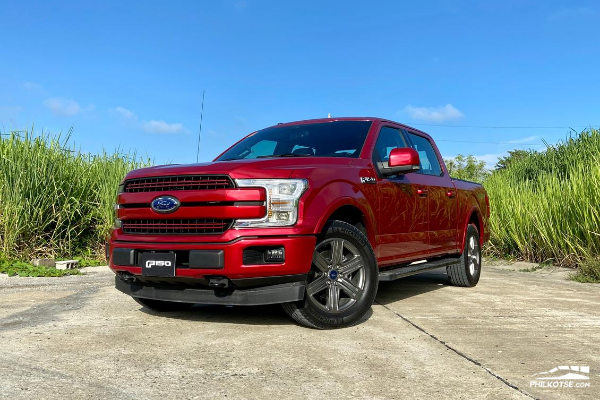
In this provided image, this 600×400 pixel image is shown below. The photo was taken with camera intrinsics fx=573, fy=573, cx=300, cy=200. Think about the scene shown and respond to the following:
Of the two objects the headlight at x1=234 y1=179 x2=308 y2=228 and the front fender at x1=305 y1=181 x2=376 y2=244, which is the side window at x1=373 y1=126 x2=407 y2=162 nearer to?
the front fender at x1=305 y1=181 x2=376 y2=244

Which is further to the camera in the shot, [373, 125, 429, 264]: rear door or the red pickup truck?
[373, 125, 429, 264]: rear door

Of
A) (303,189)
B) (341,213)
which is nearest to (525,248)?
(341,213)

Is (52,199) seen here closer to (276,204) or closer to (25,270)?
(25,270)

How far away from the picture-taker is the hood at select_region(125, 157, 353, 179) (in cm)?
417

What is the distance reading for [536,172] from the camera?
15078 mm

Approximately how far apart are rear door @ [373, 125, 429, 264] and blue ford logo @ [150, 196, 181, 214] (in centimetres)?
182

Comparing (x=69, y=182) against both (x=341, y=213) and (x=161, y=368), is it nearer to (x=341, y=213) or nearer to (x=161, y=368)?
(x=341, y=213)

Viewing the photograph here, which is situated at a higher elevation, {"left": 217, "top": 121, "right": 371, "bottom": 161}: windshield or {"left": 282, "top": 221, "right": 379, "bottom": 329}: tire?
{"left": 217, "top": 121, "right": 371, "bottom": 161}: windshield

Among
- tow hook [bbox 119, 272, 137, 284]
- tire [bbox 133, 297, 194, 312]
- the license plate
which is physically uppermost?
the license plate

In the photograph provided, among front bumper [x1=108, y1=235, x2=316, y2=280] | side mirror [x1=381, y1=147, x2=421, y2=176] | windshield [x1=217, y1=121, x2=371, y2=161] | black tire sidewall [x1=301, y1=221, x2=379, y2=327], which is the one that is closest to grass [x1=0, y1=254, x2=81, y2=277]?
windshield [x1=217, y1=121, x2=371, y2=161]

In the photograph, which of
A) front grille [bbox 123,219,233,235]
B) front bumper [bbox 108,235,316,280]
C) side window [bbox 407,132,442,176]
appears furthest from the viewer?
side window [bbox 407,132,442,176]

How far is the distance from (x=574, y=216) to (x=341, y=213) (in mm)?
5579

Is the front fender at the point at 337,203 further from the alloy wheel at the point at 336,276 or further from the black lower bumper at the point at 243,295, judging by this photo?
the black lower bumper at the point at 243,295

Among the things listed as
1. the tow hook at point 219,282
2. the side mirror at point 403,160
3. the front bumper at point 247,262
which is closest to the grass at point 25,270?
the front bumper at point 247,262
